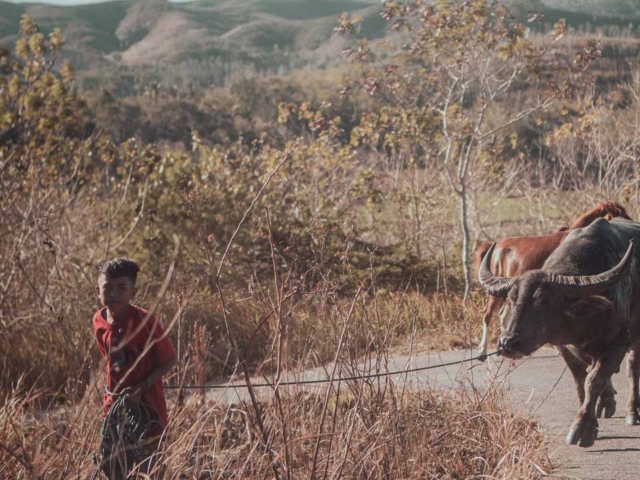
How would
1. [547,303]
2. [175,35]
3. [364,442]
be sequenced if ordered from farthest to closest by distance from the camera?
[175,35] < [547,303] < [364,442]

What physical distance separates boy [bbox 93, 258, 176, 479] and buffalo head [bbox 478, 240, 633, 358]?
6.66 ft

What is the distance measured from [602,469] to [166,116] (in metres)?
52.2

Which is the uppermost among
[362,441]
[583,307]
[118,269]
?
[118,269]

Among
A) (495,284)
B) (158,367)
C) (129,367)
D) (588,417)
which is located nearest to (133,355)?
(129,367)

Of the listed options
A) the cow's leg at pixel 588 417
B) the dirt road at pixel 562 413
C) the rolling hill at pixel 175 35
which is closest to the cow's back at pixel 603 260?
the cow's leg at pixel 588 417

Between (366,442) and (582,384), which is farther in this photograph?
(582,384)

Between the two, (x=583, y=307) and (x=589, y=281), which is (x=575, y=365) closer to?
(x=583, y=307)

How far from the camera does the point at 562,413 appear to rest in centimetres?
608

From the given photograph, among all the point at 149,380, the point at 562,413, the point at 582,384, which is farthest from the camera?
the point at 562,413

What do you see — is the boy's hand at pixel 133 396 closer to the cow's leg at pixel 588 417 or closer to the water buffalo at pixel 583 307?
the water buffalo at pixel 583 307

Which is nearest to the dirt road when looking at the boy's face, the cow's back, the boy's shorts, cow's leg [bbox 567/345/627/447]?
cow's leg [bbox 567/345/627/447]

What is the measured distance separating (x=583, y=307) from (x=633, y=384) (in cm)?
116

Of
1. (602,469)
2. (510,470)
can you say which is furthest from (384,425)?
(602,469)

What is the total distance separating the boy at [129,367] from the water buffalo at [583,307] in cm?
204
